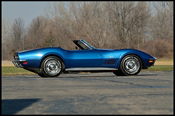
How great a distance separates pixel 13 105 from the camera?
623cm

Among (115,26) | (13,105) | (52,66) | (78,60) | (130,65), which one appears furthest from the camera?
(115,26)

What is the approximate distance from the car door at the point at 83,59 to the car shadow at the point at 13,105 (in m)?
5.55

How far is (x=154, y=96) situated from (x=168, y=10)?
71837mm

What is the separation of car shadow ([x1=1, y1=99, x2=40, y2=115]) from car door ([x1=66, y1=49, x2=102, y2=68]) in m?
5.55

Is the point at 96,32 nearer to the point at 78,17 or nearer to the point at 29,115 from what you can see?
the point at 78,17

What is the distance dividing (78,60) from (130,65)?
1.91 m

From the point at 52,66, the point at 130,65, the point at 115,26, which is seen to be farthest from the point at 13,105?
the point at 115,26

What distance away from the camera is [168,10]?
251 feet

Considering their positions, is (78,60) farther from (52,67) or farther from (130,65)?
(130,65)

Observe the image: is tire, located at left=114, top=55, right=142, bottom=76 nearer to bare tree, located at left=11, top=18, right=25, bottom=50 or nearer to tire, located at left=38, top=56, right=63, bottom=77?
tire, located at left=38, top=56, right=63, bottom=77

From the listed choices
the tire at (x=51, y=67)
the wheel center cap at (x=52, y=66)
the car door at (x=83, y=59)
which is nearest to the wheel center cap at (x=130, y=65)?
the car door at (x=83, y=59)

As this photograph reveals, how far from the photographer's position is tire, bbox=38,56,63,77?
12.2m

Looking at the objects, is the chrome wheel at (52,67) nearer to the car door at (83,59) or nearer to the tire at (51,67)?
the tire at (51,67)

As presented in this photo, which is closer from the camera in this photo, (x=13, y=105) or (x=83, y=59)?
(x=13, y=105)
